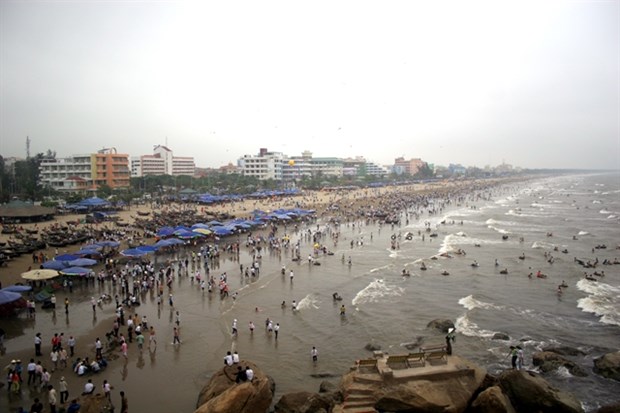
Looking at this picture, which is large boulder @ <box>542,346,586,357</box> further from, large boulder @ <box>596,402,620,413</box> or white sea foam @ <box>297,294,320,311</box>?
white sea foam @ <box>297,294,320,311</box>

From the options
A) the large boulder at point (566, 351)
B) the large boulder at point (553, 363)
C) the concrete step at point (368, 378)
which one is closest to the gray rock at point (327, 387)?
the concrete step at point (368, 378)

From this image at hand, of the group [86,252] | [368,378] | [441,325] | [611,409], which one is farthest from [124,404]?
[86,252]

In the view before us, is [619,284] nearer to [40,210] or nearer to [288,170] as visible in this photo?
[40,210]

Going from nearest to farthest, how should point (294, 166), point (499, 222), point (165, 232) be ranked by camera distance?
point (165, 232), point (499, 222), point (294, 166)

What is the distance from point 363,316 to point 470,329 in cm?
524

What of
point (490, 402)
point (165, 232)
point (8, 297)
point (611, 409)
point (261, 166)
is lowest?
point (611, 409)

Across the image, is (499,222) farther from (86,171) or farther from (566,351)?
(86,171)

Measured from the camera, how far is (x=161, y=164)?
12900 cm

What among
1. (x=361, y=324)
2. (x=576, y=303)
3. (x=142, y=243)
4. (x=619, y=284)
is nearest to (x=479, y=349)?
(x=361, y=324)

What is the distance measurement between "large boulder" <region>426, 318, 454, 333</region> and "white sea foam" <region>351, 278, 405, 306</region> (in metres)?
4.50

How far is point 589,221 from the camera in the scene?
60688 millimetres

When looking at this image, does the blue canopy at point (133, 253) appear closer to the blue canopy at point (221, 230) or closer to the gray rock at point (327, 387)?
the blue canopy at point (221, 230)

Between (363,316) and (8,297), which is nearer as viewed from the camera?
(8,297)

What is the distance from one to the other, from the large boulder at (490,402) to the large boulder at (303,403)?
4.17 m
